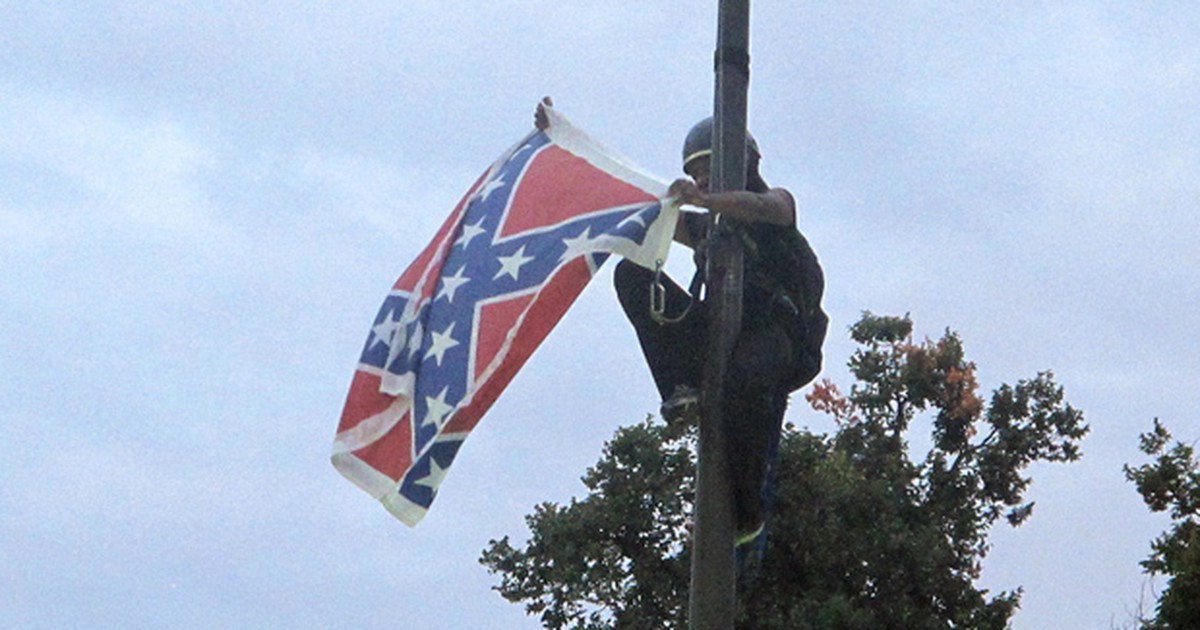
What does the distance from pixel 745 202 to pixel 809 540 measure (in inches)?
920

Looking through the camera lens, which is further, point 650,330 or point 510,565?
point 510,565

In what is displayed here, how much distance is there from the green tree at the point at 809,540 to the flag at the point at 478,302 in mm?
20350

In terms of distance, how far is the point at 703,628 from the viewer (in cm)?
618

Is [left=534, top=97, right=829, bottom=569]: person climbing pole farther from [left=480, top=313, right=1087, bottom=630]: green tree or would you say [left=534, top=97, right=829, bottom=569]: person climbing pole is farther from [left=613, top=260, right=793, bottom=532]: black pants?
[left=480, top=313, right=1087, bottom=630]: green tree

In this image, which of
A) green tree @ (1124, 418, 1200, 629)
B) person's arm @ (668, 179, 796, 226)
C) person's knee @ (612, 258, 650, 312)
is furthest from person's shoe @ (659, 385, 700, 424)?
green tree @ (1124, 418, 1200, 629)

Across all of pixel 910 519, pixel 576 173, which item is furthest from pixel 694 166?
pixel 910 519

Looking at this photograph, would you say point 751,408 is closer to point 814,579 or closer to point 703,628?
point 703,628

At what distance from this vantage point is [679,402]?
256 inches

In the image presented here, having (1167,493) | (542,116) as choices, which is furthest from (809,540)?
(542,116)

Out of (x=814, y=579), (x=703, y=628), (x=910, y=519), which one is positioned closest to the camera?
(x=703, y=628)

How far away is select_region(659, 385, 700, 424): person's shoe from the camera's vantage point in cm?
652

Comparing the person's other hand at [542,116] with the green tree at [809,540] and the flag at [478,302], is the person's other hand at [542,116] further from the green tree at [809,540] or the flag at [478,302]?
the green tree at [809,540]

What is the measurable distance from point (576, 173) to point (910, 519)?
84.0ft

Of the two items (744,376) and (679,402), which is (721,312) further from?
(679,402)
